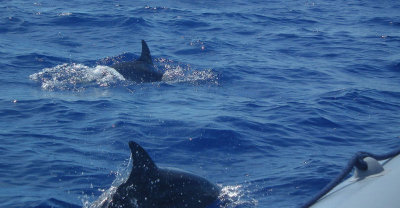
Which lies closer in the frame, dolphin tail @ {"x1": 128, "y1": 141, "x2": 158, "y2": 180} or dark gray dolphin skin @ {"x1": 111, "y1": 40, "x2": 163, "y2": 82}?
dolphin tail @ {"x1": 128, "y1": 141, "x2": 158, "y2": 180}

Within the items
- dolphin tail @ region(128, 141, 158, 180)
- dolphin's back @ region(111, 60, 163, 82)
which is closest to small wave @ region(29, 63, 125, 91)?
dolphin's back @ region(111, 60, 163, 82)

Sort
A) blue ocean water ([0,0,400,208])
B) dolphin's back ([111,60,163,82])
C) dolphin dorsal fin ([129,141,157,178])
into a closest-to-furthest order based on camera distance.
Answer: dolphin dorsal fin ([129,141,157,178])
blue ocean water ([0,0,400,208])
dolphin's back ([111,60,163,82])

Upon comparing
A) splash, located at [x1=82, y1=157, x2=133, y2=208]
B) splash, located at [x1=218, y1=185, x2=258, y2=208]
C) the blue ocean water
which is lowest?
the blue ocean water

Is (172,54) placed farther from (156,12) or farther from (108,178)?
(108,178)

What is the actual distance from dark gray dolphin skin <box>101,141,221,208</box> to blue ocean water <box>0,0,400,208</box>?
0.37 metres

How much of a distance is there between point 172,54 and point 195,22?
509 centimetres

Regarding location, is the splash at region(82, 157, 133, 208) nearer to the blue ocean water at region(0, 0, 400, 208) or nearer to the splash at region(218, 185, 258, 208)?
the blue ocean water at region(0, 0, 400, 208)

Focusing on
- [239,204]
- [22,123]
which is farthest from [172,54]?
[239,204]

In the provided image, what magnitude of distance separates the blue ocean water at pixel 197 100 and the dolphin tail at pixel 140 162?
Result: 41.6 inches

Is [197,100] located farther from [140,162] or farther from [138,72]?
[140,162]

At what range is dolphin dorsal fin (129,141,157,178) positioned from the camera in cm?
652

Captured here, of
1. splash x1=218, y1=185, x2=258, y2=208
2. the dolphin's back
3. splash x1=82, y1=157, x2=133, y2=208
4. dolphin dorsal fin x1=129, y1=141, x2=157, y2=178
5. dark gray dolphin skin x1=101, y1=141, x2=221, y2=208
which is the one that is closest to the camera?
dolphin dorsal fin x1=129, y1=141, x2=157, y2=178

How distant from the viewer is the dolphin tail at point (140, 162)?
257 inches

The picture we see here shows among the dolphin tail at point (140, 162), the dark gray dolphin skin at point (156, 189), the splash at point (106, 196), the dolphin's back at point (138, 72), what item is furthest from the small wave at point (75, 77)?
the dolphin tail at point (140, 162)
